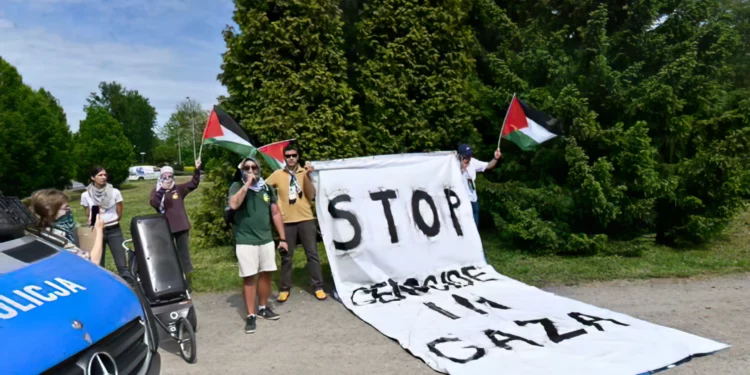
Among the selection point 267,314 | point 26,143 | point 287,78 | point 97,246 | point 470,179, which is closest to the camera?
point 97,246

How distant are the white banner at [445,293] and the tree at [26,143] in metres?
23.1

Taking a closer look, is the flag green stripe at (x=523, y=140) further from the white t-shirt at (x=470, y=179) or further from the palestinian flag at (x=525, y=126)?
the white t-shirt at (x=470, y=179)

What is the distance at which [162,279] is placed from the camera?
5305 millimetres

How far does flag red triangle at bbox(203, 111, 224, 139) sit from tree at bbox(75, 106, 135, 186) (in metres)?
34.0

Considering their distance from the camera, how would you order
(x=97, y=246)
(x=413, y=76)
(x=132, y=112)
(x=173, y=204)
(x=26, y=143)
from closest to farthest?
(x=97, y=246)
(x=173, y=204)
(x=413, y=76)
(x=26, y=143)
(x=132, y=112)

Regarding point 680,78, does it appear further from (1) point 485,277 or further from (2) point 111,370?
(2) point 111,370

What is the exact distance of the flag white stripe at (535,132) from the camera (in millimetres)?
8547

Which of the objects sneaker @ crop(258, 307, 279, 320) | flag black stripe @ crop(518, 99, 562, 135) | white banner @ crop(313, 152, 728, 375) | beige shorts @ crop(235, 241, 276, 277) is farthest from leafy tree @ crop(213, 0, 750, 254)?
sneaker @ crop(258, 307, 279, 320)

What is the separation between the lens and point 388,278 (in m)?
7.11

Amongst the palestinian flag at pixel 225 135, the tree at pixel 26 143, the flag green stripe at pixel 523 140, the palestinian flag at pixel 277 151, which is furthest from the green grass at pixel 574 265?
the tree at pixel 26 143

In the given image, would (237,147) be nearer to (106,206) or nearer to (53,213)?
(106,206)

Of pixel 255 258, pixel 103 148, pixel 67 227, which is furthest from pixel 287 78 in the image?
pixel 103 148

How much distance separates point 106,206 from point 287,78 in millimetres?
3965

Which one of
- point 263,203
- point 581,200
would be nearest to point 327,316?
point 263,203
